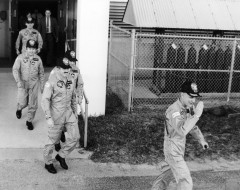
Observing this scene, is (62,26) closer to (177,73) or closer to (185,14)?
(185,14)

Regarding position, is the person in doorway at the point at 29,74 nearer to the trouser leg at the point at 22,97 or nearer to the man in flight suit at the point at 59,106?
the trouser leg at the point at 22,97

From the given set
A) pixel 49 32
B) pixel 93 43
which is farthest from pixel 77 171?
pixel 49 32

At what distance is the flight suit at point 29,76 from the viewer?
934 cm

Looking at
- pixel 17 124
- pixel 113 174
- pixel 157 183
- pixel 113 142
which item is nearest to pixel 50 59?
pixel 17 124

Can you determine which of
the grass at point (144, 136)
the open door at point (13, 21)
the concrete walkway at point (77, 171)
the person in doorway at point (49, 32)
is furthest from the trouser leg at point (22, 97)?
the open door at point (13, 21)

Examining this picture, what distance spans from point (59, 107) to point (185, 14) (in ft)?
20.3

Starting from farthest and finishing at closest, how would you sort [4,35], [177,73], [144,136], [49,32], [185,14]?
[4,35] < [49,32] < [185,14] < [177,73] < [144,136]

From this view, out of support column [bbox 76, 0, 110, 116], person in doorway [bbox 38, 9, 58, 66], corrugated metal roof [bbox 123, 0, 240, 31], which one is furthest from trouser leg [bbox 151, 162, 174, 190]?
person in doorway [bbox 38, 9, 58, 66]

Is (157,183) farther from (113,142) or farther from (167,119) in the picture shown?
(113,142)

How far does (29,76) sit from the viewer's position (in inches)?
370

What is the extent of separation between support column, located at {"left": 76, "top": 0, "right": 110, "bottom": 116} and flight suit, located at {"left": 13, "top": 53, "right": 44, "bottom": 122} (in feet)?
4.44

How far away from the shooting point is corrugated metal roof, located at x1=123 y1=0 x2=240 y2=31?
1233cm

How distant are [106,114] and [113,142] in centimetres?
191

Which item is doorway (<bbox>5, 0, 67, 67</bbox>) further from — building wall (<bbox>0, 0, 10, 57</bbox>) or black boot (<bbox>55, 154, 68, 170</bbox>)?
black boot (<bbox>55, 154, 68, 170</bbox>)
